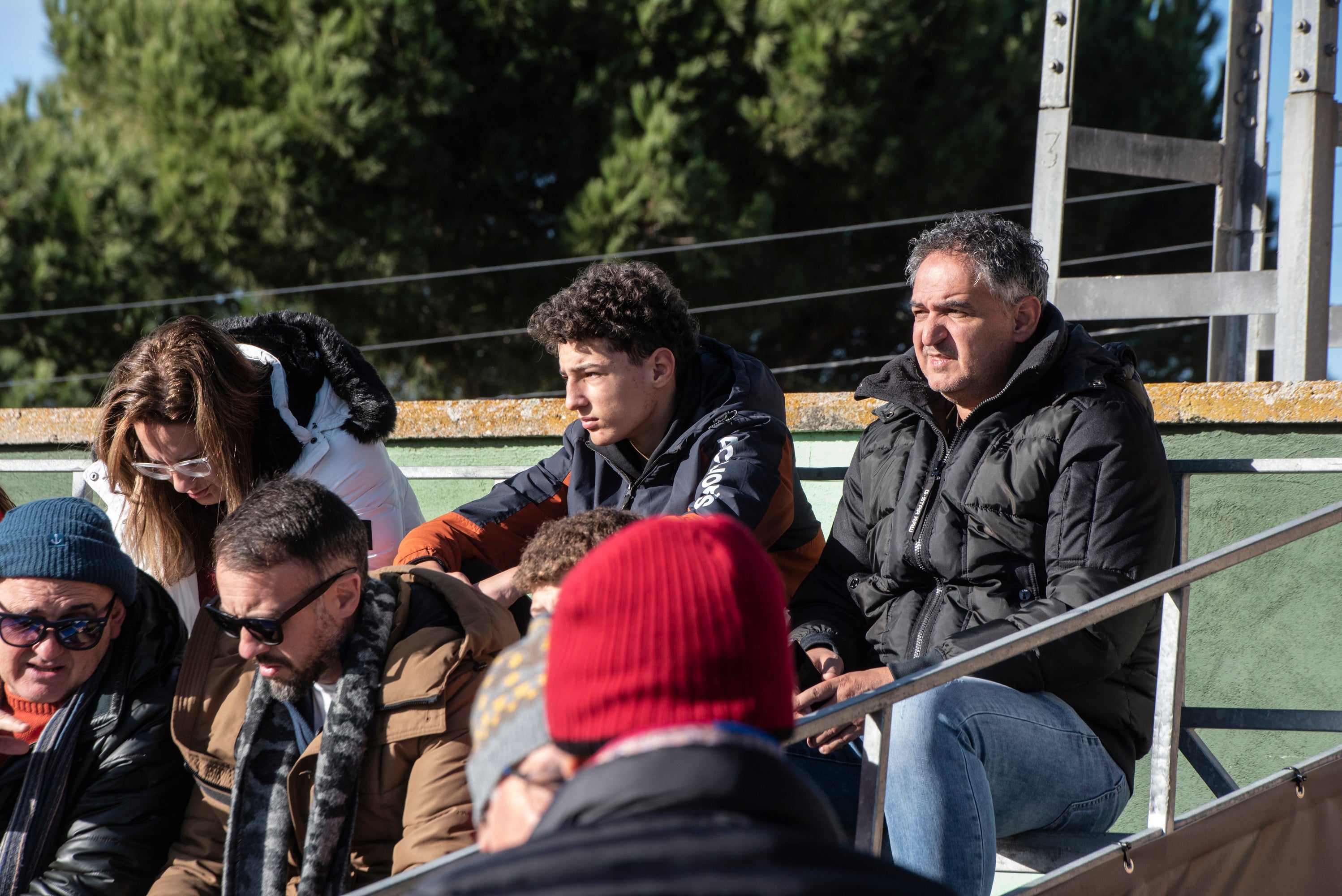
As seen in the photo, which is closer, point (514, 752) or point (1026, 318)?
point (514, 752)

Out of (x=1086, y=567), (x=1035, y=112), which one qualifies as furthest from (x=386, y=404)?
(x=1035, y=112)

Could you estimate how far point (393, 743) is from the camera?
7.59 feet

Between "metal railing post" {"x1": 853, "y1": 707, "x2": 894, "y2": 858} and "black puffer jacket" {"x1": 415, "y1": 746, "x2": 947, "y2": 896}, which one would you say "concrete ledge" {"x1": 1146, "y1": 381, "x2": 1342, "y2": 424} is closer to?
"metal railing post" {"x1": 853, "y1": 707, "x2": 894, "y2": 858}

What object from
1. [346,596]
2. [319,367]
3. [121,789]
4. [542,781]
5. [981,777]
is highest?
[319,367]

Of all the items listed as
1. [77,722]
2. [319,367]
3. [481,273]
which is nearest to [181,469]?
[319,367]

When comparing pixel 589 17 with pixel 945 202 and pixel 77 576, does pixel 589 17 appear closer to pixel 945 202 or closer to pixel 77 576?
pixel 945 202

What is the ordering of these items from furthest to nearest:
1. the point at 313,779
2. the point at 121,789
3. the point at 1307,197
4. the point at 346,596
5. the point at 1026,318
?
1. the point at 1307,197
2. the point at 1026,318
3. the point at 121,789
4. the point at 346,596
5. the point at 313,779

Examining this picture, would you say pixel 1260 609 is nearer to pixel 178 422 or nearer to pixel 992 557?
pixel 992 557

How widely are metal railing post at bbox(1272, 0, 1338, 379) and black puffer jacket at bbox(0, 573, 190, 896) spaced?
3293mm

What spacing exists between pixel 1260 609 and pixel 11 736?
325 cm

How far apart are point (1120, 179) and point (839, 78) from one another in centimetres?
313

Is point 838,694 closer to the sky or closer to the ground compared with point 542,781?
closer to the ground

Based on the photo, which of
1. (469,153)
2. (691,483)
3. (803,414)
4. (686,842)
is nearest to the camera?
(686,842)

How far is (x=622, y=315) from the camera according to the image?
300 centimetres
